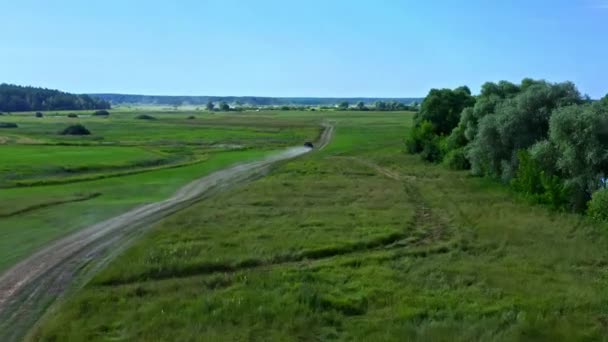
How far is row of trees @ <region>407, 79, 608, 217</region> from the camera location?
36.3m

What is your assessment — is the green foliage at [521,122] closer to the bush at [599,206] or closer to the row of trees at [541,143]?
the row of trees at [541,143]

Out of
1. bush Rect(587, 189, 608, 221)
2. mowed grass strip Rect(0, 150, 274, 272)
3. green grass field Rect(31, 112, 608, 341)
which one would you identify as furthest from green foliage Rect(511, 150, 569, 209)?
mowed grass strip Rect(0, 150, 274, 272)

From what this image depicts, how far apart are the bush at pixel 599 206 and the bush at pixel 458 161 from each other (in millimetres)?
29209

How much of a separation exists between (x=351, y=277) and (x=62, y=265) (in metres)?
11.3

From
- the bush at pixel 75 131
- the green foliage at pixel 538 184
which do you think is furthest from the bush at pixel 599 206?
the bush at pixel 75 131

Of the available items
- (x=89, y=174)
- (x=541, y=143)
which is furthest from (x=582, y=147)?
(x=89, y=174)

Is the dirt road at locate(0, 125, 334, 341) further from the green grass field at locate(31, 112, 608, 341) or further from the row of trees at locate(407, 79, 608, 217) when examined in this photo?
the row of trees at locate(407, 79, 608, 217)

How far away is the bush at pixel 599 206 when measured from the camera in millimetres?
32906

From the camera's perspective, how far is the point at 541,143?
4088 centimetres

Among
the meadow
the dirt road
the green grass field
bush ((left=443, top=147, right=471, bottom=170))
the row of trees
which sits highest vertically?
the row of trees

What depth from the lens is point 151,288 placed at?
2178 centimetres

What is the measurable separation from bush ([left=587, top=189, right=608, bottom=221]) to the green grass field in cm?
93

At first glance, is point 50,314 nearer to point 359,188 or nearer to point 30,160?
point 359,188

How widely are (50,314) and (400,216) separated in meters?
21.3
